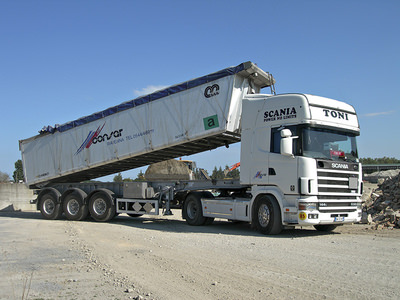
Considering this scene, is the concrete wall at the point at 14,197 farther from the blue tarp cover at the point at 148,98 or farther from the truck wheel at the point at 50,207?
the blue tarp cover at the point at 148,98

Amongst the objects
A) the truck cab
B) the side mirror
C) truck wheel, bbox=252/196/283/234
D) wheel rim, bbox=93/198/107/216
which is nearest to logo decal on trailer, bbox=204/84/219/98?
the truck cab

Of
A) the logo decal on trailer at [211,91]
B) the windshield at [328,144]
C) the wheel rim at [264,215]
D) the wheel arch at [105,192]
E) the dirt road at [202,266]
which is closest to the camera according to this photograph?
the dirt road at [202,266]

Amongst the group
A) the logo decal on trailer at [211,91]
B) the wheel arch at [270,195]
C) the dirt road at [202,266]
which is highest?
the logo decal on trailer at [211,91]

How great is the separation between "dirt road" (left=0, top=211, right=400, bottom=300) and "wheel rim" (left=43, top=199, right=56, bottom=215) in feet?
16.7

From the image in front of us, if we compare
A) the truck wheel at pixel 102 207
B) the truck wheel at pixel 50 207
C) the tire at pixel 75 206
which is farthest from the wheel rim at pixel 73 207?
the truck wheel at pixel 102 207

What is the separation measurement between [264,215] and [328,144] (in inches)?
101

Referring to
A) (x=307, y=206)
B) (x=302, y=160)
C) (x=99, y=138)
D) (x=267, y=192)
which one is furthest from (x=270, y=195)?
(x=99, y=138)

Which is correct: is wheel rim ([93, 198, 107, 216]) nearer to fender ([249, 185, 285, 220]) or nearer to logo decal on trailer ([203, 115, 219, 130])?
logo decal on trailer ([203, 115, 219, 130])

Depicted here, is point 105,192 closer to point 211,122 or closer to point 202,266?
point 211,122

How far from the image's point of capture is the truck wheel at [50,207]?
15172mm

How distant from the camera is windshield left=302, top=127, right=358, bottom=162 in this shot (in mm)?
9336

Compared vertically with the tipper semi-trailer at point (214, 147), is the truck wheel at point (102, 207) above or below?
below

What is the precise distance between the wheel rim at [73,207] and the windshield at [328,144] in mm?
9656

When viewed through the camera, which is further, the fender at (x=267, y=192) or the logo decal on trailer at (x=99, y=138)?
the logo decal on trailer at (x=99, y=138)
